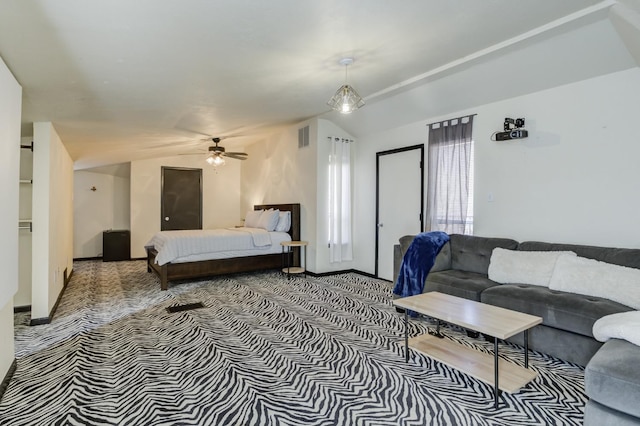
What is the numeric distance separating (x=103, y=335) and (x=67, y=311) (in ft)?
3.81

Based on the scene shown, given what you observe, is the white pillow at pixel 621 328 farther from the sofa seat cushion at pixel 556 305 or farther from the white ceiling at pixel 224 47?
the white ceiling at pixel 224 47

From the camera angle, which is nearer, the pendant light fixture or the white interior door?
the pendant light fixture

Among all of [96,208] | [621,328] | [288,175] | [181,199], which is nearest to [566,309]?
[621,328]

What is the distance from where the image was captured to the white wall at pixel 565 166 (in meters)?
3.06

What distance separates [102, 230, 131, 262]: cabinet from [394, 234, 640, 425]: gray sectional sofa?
21.2ft

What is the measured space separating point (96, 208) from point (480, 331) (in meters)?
8.70

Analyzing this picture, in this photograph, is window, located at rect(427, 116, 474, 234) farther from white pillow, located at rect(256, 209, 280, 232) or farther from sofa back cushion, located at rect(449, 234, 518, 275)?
white pillow, located at rect(256, 209, 280, 232)

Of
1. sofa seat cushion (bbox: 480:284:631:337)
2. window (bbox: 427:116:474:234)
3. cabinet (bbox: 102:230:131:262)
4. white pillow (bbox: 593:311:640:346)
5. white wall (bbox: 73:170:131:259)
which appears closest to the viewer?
white pillow (bbox: 593:311:640:346)

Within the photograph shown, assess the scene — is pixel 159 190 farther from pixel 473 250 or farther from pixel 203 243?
pixel 473 250

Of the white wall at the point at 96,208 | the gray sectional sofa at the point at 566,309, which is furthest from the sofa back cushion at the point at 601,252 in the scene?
the white wall at the point at 96,208

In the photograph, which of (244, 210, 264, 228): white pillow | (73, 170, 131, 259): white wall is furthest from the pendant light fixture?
(73, 170, 131, 259): white wall

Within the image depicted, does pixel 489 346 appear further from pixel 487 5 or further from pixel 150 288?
pixel 150 288

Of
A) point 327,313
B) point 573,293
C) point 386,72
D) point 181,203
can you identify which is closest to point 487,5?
point 386,72

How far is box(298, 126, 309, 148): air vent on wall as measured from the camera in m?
5.96
